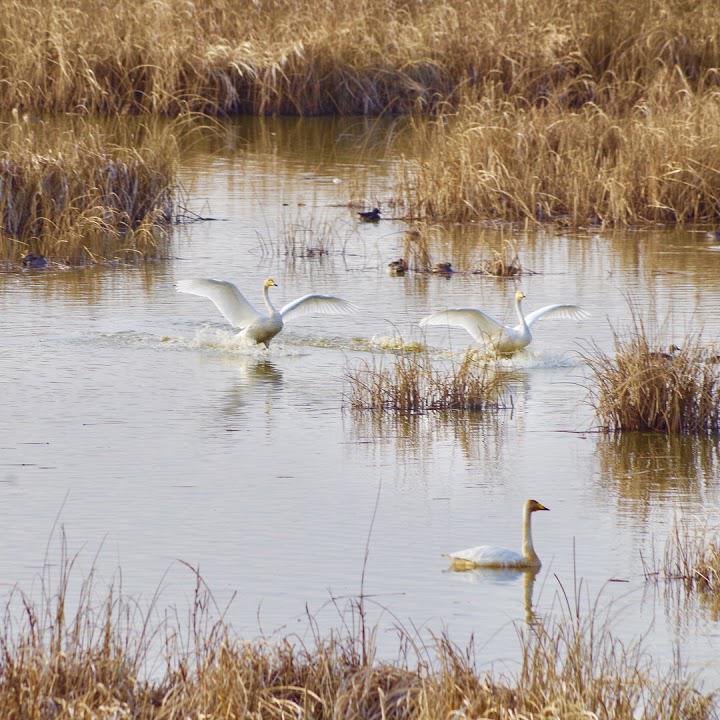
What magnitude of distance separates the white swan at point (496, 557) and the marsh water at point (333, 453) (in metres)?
0.06

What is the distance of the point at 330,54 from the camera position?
79.7 feet

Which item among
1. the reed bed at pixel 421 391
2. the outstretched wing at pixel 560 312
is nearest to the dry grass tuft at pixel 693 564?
the reed bed at pixel 421 391

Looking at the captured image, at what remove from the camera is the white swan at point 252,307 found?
1184 centimetres

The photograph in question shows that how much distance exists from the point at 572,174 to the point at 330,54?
829 cm

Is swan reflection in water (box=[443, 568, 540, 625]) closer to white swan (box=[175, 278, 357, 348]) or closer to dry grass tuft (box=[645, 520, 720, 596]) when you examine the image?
dry grass tuft (box=[645, 520, 720, 596])

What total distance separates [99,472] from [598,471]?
8.08 ft

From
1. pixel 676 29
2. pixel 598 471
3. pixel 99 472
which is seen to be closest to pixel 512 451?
pixel 598 471

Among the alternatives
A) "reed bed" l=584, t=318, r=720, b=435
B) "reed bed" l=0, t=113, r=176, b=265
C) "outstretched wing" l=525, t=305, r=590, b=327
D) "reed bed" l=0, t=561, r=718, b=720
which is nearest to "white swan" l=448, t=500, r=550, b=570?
"reed bed" l=0, t=561, r=718, b=720

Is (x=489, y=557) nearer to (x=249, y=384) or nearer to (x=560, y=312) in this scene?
(x=249, y=384)

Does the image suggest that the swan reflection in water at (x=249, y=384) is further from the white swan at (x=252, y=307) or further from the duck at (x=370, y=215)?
the duck at (x=370, y=215)

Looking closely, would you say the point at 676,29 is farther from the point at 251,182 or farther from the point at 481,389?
the point at 481,389

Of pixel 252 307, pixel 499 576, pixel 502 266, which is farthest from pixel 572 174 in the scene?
pixel 499 576

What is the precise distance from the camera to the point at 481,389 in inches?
391

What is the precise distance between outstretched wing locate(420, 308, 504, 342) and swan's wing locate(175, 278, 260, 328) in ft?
4.83
